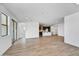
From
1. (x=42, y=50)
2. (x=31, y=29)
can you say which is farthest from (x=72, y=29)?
(x=31, y=29)

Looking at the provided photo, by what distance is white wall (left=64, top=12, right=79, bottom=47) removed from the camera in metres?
5.68

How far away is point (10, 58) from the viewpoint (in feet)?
4.31

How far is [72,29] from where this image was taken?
6.14m

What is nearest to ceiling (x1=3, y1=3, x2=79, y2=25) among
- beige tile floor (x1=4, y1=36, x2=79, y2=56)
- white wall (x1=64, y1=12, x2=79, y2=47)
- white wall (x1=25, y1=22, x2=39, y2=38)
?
A: white wall (x1=64, y1=12, x2=79, y2=47)

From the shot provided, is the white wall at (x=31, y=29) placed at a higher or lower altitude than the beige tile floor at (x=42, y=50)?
higher

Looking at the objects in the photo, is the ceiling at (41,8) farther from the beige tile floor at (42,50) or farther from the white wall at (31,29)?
the white wall at (31,29)

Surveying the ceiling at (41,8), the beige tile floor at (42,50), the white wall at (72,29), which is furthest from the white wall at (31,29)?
the beige tile floor at (42,50)

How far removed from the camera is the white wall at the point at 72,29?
223 inches

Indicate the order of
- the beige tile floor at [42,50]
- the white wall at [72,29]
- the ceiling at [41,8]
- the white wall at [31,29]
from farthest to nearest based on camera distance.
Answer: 1. the white wall at [31,29]
2. the white wall at [72,29]
3. the ceiling at [41,8]
4. the beige tile floor at [42,50]

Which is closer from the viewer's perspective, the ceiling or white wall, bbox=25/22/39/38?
the ceiling

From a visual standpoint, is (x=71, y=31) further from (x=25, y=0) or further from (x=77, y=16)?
(x=25, y=0)

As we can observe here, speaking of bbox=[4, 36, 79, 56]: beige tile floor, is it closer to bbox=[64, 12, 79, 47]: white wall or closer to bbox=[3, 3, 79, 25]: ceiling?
bbox=[64, 12, 79, 47]: white wall

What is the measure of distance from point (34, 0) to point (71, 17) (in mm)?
5235

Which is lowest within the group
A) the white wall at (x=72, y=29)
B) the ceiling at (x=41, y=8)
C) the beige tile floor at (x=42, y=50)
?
the beige tile floor at (x=42, y=50)
